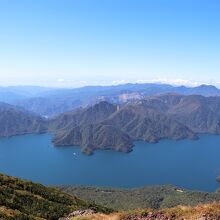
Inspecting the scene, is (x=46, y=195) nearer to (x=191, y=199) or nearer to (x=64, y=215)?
(x=64, y=215)

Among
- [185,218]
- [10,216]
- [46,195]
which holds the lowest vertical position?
[46,195]

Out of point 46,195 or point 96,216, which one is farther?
point 46,195

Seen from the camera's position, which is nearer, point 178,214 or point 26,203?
point 178,214

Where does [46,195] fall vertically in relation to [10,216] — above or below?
below

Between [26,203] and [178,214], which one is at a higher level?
[178,214]

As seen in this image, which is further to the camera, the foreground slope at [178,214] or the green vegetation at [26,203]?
the green vegetation at [26,203]

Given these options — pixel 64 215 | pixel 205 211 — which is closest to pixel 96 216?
pixel 64 215

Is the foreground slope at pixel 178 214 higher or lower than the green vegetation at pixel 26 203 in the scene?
higher

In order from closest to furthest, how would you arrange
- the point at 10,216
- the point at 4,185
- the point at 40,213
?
the point at 10,216, the point at 40,213, the point at 4,185

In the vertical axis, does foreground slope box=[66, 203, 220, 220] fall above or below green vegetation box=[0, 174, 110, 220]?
above

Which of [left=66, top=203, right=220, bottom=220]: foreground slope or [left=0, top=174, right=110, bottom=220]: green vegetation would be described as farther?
[left=0, top=174, right=110, bottom=220]: green vegetation

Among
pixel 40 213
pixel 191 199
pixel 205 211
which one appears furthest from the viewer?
pixel 191 199
